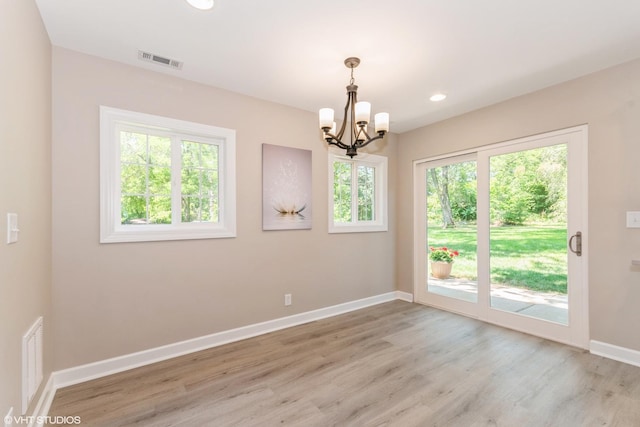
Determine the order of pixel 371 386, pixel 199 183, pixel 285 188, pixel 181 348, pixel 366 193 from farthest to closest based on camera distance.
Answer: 1. pixel 366 193
2. pixel 285 188
3. pixel 199 183
4. pixel 181 348
5. pixel 371 386

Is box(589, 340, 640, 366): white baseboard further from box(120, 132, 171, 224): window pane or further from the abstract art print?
box(120, 132, 171, 224): window pane

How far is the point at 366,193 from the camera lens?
434cm

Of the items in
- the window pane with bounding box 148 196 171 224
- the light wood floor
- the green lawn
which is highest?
the window pane with bounding box 148 196 171 224

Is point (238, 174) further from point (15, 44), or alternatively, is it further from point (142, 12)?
point (15, 44)

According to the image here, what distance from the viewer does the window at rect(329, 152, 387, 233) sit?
3.90 meters

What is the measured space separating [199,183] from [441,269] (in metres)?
3.32

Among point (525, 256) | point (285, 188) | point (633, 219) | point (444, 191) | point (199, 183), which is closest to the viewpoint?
point (633, 219)

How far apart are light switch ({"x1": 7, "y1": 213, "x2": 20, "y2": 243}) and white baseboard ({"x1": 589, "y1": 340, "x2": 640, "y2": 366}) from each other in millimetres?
4318

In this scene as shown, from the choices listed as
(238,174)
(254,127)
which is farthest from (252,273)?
(254,127)

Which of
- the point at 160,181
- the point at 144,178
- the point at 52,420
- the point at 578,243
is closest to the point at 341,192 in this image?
the point at 160,181

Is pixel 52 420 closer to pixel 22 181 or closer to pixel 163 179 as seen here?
pixel 22 181

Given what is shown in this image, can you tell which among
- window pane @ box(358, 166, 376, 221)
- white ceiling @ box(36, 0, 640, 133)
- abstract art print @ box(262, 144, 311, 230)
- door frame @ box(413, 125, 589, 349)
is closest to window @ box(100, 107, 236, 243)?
abstract art print @ box(262, 144, 311, 230)

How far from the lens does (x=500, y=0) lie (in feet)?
5.90

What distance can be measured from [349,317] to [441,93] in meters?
2.85
